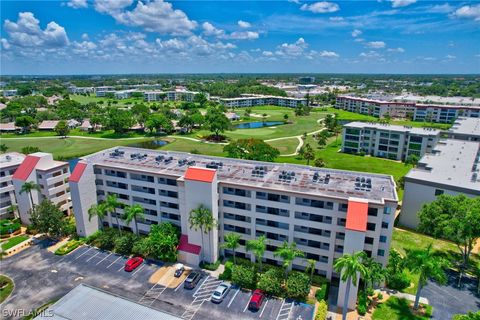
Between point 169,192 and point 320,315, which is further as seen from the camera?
point 169,192

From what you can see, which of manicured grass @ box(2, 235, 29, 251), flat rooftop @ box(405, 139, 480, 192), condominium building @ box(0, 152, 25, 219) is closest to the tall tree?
flat rooftop @ box(405, 139, 480, 192)

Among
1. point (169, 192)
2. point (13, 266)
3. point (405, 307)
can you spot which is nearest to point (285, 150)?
point (169, 192)

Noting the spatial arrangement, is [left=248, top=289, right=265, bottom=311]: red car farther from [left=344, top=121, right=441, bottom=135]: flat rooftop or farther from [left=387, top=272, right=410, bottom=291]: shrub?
[left=344, top=121, right=441, bottom=135]: flat rooftop

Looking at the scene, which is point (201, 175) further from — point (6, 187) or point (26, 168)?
point (6, 187)

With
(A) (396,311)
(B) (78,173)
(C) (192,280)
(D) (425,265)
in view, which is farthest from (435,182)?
(B) (78,173)

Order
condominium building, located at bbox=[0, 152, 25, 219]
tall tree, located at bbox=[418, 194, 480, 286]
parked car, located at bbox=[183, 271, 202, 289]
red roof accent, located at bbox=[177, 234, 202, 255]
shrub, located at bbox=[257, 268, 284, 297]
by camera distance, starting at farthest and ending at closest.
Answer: condominium building, located at bbox=[0, 152, 25, 219]
red roof accent, located at bbox=[177, 234, 202, 255]
parked car, located at bbox=[183, 271, 202, 289]
tall tree, located at bbox=[418, 194, 480, 286]
shrub, located at bbox=[257, 268, 284, 297]

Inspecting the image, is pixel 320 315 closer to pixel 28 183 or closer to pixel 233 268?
pixel 233 268

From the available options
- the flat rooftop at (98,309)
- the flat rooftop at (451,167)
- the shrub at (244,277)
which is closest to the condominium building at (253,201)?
the shrub at (244,277)

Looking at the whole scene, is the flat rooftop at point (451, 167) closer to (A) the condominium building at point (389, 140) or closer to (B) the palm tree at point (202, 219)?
(A) the condominium building at point (389, 140)
